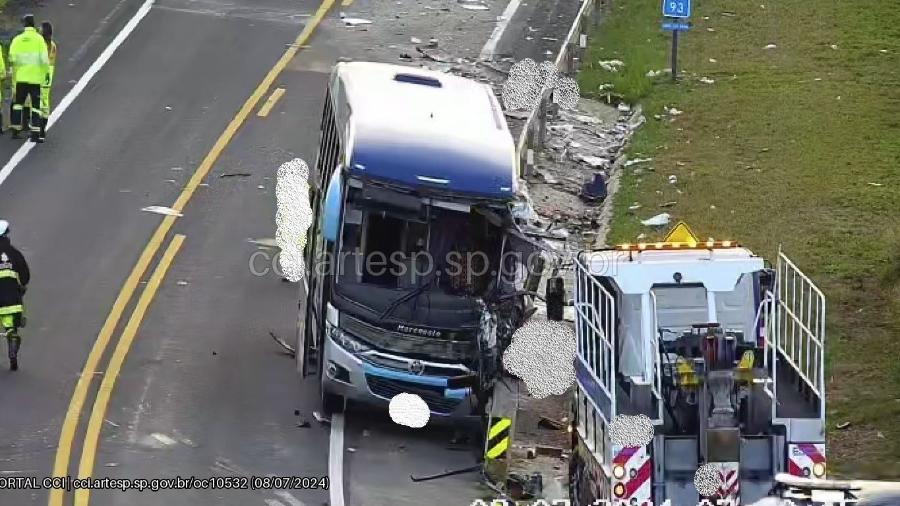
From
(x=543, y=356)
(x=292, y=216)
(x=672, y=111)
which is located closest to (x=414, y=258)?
(x=543, y=356)

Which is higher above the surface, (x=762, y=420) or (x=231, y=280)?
(x=762, y=420)

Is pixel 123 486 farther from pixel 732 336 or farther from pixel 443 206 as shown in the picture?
pixel 732 336

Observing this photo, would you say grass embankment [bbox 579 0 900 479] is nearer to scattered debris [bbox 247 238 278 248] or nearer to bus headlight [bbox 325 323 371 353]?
scattered debris [bbox 247 238 278 248]

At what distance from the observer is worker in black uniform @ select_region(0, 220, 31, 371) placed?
750 inches

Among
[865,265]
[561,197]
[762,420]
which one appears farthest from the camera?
[561,197]

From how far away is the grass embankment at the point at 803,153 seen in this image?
1989 centimetres

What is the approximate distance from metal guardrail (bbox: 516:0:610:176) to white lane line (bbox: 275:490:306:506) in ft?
29.0

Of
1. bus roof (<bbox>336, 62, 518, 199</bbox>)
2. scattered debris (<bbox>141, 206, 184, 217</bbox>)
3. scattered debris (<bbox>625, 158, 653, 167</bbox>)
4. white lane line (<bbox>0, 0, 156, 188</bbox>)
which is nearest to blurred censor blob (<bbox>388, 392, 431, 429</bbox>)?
bus roof (<bbox>336, 62, 518, 199</bbox>)

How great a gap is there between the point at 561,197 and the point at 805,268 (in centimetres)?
476

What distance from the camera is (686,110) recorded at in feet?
97.1

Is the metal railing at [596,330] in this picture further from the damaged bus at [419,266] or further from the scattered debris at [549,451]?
the scattered debris at [549,451]

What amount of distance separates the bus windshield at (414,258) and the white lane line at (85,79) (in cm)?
860

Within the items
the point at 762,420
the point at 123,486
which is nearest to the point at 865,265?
the point at 762,420

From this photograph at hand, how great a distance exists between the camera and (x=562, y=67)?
30.0m
